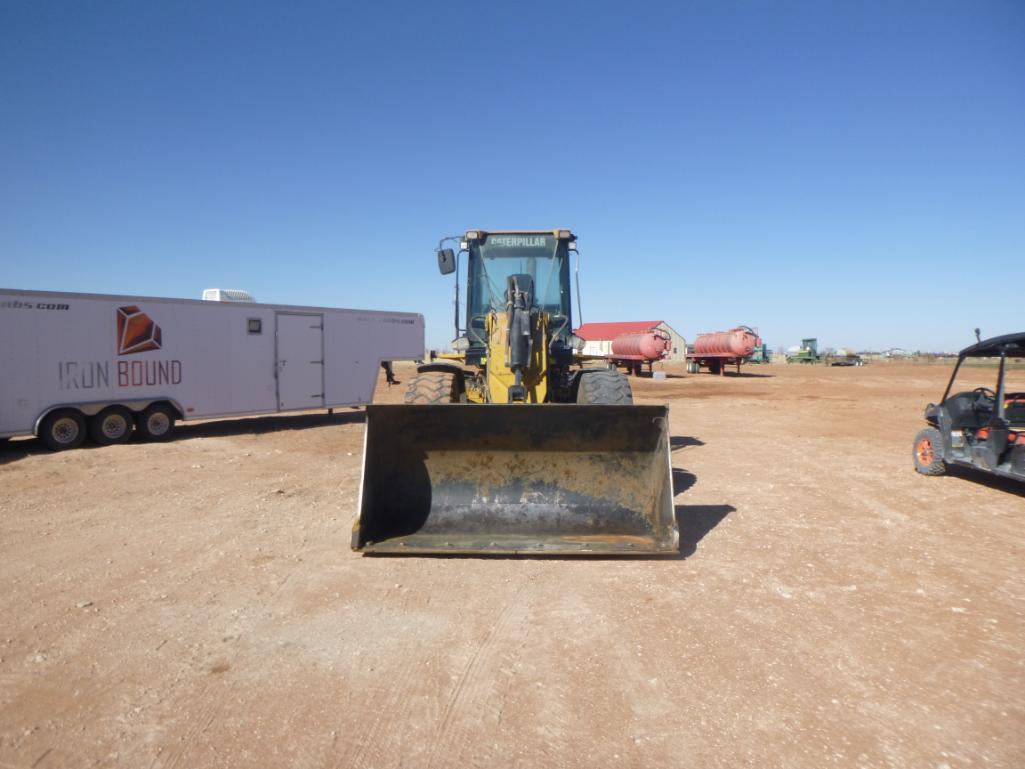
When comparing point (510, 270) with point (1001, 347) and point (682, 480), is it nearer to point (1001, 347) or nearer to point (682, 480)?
point (682, 480)

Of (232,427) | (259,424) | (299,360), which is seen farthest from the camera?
(259,424)

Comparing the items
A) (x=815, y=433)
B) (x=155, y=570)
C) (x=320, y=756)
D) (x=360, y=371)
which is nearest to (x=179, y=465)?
(x=155, y=570)

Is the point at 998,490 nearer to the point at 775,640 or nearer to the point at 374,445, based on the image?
the point at 775,640

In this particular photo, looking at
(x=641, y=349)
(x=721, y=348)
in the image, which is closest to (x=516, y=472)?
(x=641, y=349)

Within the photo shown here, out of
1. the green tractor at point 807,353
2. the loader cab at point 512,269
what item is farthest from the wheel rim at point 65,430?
the green tractor at point 807,353

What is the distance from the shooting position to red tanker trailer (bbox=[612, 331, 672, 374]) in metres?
35.3

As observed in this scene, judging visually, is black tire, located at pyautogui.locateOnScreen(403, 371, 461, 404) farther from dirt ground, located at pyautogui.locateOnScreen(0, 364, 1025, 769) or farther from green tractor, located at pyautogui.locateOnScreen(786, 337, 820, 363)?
green tractor, located at pyautogui.locateOnScreen(786, 337, 820, 363)

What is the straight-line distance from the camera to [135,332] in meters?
11.5

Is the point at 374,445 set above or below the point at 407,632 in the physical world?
above

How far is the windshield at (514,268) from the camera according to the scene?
8773mm

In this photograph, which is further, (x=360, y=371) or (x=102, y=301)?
(x=360, y=371)

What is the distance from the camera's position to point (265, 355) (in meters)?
13.6

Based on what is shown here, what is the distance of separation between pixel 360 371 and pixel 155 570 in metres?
10.7

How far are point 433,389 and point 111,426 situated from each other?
7088 mm
